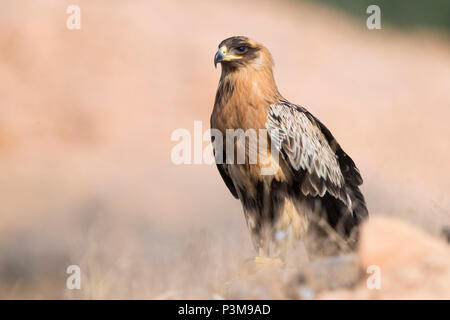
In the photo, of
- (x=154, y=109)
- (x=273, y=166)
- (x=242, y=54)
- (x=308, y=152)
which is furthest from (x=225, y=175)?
(x=154, y=109)

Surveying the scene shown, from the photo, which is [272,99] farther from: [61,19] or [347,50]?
[347,50]

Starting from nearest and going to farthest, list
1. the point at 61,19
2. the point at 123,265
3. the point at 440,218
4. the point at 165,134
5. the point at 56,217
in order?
the point at 440,218 → the point at 123,265 → the point at 56,217 → the point at 165,134 → the point at 61,19

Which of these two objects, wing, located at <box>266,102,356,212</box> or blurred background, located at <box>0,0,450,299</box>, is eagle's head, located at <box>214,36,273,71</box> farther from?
blurred background, located at <box>0,0,450,299</box>

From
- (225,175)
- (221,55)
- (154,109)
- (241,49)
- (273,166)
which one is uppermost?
(154,109)

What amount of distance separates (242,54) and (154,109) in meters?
13.4

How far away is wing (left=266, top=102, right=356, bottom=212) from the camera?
22.7 ft

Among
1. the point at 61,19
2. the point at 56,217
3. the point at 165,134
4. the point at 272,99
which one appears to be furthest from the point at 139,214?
the point at 272,99

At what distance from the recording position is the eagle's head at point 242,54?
7012 mm

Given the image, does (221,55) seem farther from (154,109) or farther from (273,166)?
(154,109)

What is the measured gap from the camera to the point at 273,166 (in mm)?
6871

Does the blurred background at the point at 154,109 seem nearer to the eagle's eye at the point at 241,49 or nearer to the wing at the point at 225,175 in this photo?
the wing at the point at 225,175

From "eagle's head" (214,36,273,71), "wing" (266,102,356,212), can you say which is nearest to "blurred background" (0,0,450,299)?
"wing" (266,102,356,212)

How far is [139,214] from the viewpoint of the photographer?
637 inches

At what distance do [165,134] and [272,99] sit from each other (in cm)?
1207
